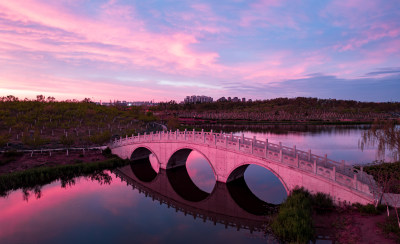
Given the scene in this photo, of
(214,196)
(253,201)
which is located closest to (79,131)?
(214,196)

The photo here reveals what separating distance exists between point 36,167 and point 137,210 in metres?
13.1

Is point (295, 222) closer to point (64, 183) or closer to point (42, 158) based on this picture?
point (64, 183)

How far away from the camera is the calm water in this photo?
12.4m

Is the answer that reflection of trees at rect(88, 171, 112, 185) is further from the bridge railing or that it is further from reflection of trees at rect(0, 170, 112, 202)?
the bridge railing

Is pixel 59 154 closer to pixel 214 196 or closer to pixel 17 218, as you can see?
pixel 17 218

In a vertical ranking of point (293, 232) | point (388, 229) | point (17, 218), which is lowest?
point (17, 218)

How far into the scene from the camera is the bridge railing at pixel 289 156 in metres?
11.9

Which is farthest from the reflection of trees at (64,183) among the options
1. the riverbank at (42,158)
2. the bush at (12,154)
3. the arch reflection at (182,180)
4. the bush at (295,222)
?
the bush at (295,222)

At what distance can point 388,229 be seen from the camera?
9227 mm

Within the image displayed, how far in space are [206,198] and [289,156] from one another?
7.03 meters

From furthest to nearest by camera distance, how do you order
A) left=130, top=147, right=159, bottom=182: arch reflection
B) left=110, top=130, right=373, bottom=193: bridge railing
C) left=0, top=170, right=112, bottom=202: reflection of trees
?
left=130, top=147, right=159, bottom=182: arch reflection, left=0, top=170, right=112, bottom=202: reflection of trees, left=110, top=130, right=373, bottom=193: bridge railing

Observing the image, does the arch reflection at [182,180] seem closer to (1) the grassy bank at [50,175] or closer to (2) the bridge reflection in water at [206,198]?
(2) the bridge reflection in water at [206,198]

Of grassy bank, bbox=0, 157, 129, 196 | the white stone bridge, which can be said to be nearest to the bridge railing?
the white stone bridge

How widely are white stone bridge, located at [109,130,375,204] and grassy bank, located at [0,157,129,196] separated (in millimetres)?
3718
